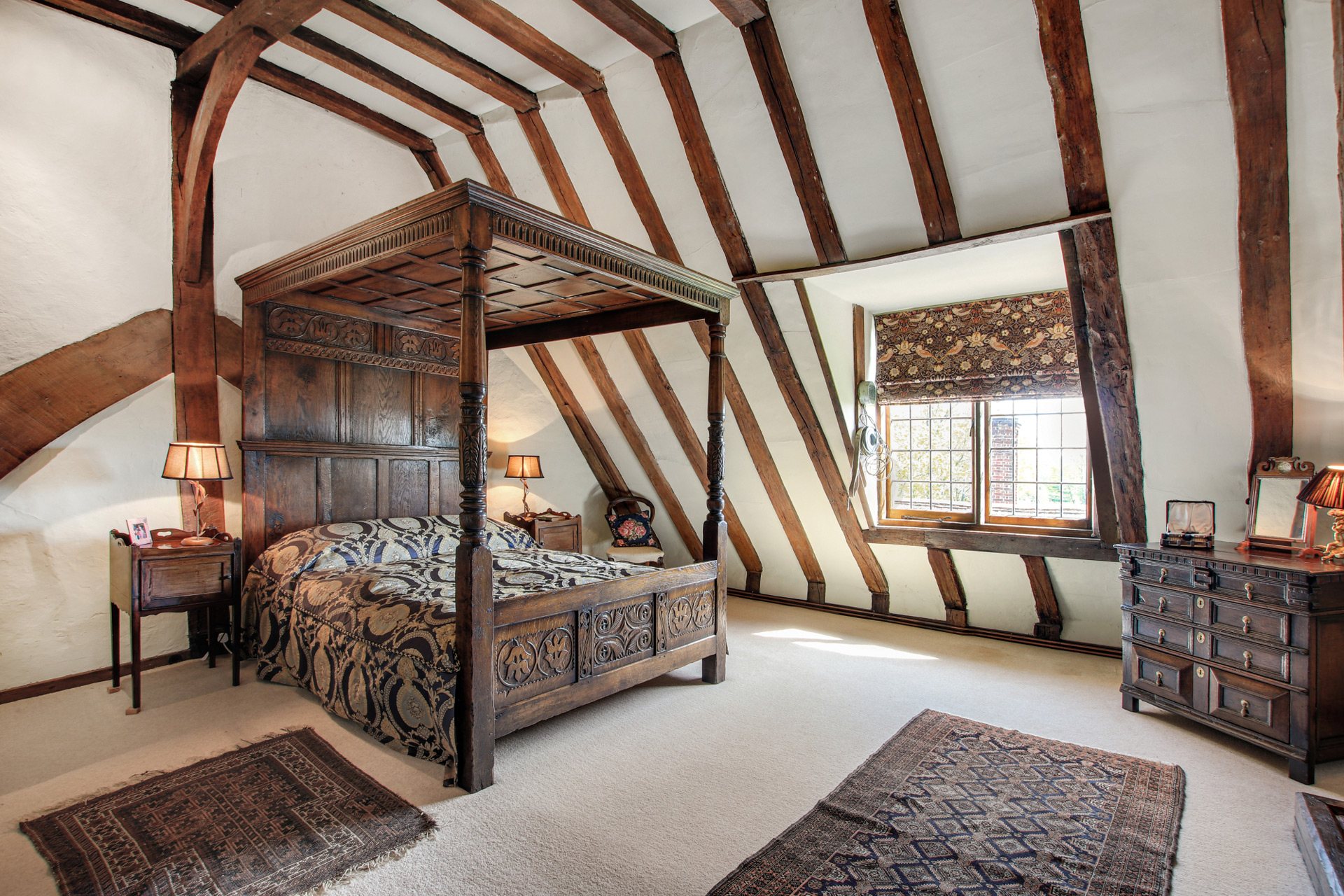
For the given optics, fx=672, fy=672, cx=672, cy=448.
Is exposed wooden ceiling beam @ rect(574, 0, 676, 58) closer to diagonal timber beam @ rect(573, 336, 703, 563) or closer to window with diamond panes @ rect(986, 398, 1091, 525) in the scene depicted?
diagonal timber beam @ rect(573, 336, 703, 563)

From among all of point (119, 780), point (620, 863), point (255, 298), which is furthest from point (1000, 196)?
point (119, 780)

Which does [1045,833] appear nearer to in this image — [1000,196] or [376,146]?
[1000,196]

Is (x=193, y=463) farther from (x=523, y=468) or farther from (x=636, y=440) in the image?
(x=636, y=440)

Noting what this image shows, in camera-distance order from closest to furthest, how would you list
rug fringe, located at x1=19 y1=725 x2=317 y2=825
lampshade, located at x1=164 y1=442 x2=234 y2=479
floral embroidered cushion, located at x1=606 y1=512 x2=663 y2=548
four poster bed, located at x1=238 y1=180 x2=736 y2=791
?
rug fringe, located at x1=19 y1=725 x2=317 y2=825 < four poster bed, located at x1=238 y1=180 x2=736 y2=791 < lampshade, located at x1=164 y1=442 x2=234 y2=479 < floral embroidered cushion, located at x1=606 y1=512 x2=663 y2=548

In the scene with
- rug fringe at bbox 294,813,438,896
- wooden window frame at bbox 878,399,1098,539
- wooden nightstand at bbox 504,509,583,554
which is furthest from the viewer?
wooden nightstand at bbox 504,509,583,554

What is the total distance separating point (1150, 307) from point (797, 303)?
1764 millimetres

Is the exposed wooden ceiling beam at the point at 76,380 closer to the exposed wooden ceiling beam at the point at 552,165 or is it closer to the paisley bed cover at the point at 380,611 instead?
the paisley bed cover at the point at 380,611

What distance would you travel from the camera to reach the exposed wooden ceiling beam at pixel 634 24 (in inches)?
120

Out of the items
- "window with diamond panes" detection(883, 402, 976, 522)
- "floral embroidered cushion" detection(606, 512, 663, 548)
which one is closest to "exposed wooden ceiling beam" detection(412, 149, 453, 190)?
"floral embroidered cushion" detection(606, 512, 663, 548)

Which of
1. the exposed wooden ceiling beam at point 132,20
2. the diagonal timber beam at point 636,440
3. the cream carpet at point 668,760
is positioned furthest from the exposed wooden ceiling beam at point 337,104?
the cream carpet at point 668,760

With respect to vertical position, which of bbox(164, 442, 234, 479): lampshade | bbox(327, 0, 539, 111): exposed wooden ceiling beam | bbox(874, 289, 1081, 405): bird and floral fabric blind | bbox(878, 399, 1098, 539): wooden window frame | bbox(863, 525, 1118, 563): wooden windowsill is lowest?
bbox(863, 525, 1118, 563): wooden windowsill

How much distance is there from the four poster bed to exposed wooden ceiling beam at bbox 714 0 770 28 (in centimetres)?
111

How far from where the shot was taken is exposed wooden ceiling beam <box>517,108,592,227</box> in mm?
4160

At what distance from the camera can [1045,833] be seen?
218 centimetres
